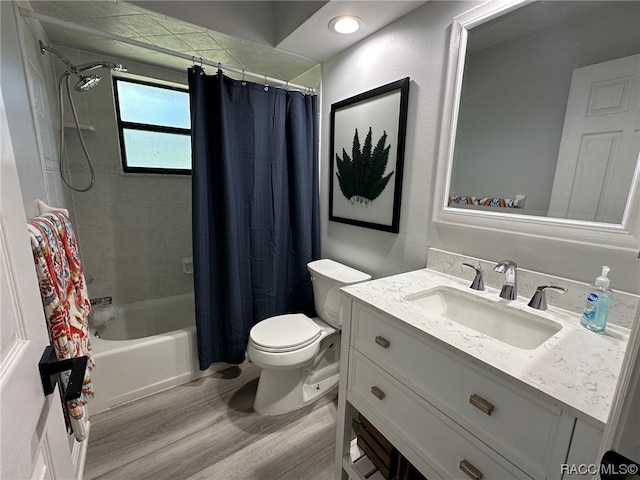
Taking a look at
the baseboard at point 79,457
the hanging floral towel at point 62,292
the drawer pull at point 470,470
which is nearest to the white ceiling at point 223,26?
the hanging floral towel at point 62,292

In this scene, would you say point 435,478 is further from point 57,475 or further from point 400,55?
point 400,55

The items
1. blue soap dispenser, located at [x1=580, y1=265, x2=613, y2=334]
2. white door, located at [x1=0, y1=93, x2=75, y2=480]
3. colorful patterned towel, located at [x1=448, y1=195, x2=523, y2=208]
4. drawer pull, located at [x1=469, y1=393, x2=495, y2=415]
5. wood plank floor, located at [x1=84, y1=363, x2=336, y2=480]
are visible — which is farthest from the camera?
wood plank floor, located at [x1=84, y1=363, x2=336, y2=480]

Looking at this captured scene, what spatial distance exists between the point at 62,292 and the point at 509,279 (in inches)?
63.3

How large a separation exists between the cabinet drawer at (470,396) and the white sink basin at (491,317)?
224 millimetres

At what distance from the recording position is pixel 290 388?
170cm

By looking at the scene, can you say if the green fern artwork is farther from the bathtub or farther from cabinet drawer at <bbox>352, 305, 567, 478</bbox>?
the bathtub

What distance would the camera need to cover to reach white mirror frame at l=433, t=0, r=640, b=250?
86 centimetres

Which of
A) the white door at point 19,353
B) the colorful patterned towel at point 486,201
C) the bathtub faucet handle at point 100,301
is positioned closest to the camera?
the white door at point 19,353

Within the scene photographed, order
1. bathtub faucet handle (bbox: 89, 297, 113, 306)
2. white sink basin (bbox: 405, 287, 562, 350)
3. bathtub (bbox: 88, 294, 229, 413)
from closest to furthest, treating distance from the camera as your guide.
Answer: white sink basin (bbox: 405, 287, 562, 350)
bathtub (bbox: 88, 294, 229, 413)
bathtub faucet handle (bbox: 89, 297, 113, 306)

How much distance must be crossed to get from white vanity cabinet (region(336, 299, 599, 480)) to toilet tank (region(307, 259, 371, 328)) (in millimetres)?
548

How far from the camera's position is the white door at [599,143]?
863 mm

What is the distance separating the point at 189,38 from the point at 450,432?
7.69 ft

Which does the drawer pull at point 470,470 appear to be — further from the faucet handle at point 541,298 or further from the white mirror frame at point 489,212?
the white mirror frame at point 489,212

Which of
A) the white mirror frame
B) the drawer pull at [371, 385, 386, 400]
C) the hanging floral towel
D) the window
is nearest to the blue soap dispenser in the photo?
the white mirror frame
